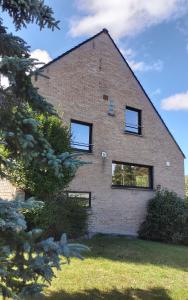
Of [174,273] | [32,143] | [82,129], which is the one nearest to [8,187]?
[82,129]

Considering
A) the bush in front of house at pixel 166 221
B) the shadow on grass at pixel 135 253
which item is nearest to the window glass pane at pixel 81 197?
the shadow on grass at pixel 135 253

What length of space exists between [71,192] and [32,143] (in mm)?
11645

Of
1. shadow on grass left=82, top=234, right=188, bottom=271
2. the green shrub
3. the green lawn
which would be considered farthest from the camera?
the green shrub

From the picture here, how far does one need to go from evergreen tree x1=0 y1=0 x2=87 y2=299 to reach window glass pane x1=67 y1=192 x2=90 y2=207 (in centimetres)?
1013

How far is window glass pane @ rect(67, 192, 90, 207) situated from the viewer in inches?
586

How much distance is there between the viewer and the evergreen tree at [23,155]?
11.9 feet

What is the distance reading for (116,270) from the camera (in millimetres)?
9727

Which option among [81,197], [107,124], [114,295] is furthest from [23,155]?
[107,124]

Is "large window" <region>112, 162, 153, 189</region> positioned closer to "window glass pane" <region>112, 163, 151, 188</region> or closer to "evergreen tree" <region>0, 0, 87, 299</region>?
"window glass pane" <region>112, 163, 151, 188</region>

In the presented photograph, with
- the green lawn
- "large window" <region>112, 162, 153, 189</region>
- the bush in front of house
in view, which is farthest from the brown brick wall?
the green lawn

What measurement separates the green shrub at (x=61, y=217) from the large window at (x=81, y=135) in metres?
2.72

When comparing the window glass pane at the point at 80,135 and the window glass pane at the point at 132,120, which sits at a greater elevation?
the window glass pane at the point at 132,120

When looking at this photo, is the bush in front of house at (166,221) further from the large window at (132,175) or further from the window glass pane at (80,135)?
the window glass pane at (80,135)

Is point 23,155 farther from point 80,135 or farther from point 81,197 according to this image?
point 80,135
